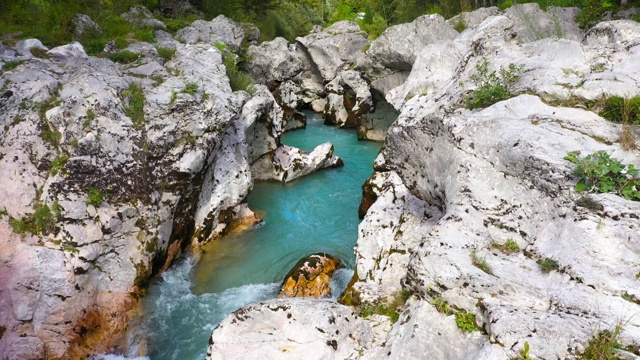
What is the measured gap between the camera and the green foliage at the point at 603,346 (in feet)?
13.5

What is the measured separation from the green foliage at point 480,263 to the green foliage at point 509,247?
18.9 inches

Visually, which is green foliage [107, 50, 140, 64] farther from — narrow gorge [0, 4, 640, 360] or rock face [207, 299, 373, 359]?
rock face [207, 299, 373, 359]

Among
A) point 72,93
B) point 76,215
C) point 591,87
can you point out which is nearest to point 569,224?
point 591,87

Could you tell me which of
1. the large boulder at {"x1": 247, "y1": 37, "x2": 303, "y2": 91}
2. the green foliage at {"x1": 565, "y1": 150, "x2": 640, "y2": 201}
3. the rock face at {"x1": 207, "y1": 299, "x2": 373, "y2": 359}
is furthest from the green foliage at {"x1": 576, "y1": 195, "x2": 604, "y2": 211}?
the large boulder at {"x1": 247, "y1": 37, "x2": 303, "y2": 91}

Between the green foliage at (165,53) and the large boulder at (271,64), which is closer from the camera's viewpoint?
the green foliage at (165,53)

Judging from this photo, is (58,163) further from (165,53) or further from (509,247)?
(509,247)

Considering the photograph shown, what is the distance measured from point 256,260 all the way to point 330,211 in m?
4.84

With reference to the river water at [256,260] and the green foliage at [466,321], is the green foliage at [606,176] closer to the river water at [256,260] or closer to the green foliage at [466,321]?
the green foliage at [466,321]

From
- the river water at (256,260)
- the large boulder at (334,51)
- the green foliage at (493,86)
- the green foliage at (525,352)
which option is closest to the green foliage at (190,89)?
the river water at (256,260)

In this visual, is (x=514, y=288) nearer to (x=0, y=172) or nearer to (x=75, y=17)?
(x=0, y=172)

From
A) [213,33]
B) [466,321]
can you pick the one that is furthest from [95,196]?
[213,33]

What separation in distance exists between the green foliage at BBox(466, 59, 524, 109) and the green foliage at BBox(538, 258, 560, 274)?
3.94 metres

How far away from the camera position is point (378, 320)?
7.54 m

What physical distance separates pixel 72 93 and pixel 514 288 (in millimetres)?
12898
